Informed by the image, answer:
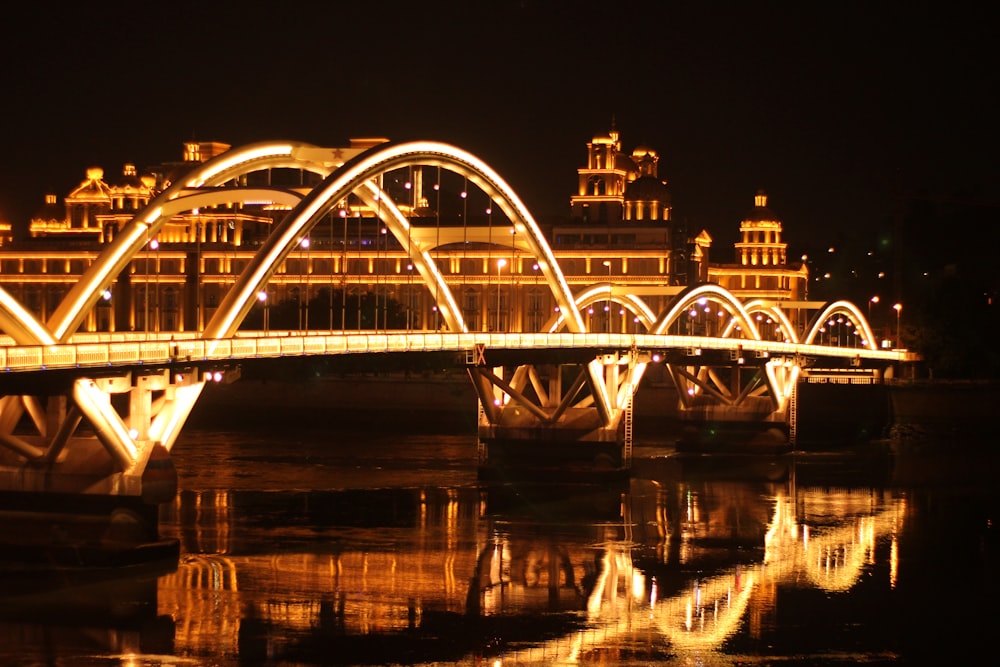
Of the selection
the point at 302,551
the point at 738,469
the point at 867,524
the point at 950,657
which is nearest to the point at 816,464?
the point at 738,469

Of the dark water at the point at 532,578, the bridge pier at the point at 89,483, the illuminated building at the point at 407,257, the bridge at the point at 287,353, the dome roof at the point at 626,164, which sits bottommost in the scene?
the dark water at the point at 532,578

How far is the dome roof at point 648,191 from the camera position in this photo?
483 feet

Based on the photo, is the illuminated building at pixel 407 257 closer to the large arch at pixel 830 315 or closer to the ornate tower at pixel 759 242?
the ornate tower at pixel 759 242

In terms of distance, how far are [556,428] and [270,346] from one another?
22.8 m

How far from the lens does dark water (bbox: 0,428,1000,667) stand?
33.9 metres

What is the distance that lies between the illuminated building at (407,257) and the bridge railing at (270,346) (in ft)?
161

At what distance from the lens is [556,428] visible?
67750 mm

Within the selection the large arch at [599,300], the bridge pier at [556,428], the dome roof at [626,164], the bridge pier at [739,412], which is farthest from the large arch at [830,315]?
the bridge pier at [556,428]

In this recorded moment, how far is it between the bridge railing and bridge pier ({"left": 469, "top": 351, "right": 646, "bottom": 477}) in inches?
79.3

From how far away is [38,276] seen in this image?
131 m

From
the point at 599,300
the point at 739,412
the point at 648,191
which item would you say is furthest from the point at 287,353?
the point at 648,191

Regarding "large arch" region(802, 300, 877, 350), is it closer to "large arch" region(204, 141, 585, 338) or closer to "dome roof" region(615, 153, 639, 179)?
"dome roof" region(615, 153, 639, 179)

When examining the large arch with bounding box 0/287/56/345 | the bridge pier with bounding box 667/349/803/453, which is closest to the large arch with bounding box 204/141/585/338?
the large arch with bounding box 0/287/56/345

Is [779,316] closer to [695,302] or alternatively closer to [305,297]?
[695,302]
